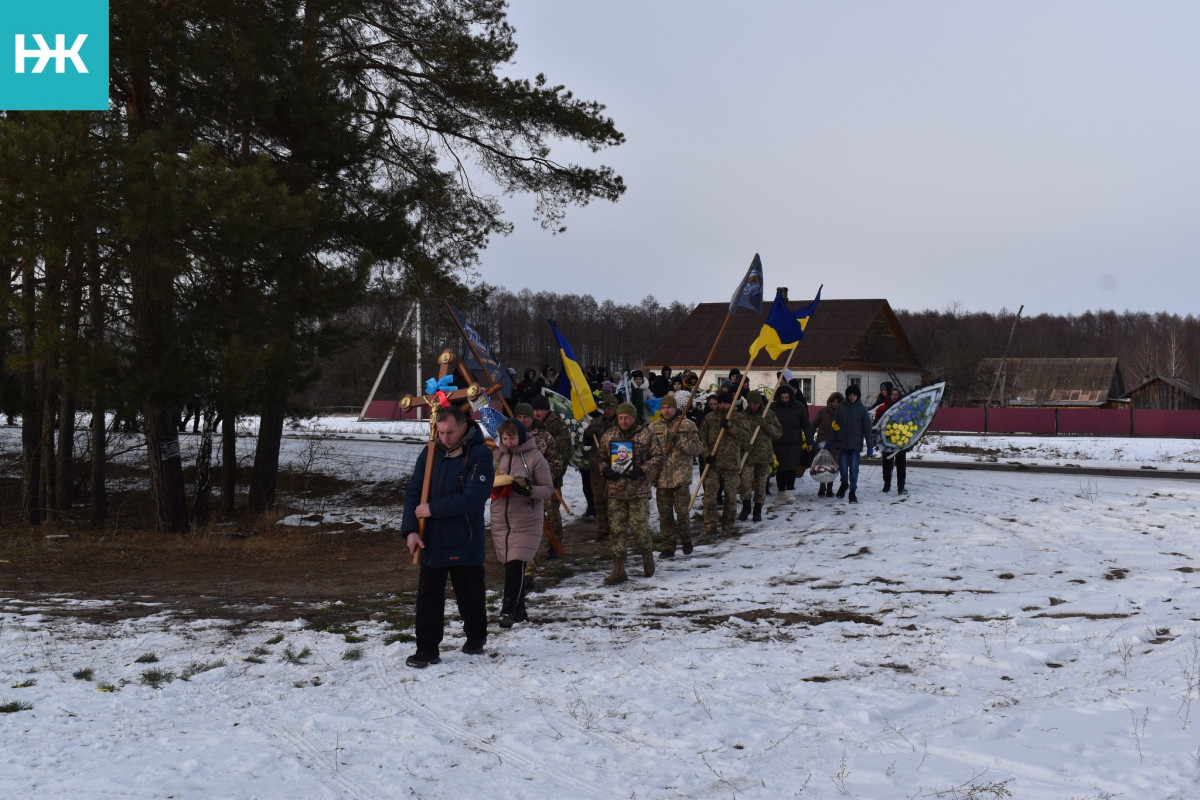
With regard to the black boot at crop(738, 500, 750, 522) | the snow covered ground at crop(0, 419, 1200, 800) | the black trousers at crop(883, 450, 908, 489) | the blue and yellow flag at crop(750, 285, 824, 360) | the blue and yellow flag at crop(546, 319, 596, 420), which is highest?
the blue and yellow flag at crop(750, 285, 824, 360)

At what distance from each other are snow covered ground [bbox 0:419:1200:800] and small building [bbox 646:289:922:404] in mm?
36224

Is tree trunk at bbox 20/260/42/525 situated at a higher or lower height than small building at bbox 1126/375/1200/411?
lower

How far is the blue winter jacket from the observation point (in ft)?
21.9

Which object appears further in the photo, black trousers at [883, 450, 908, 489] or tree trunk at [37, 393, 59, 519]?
tree trunk at [37, 393, 59, 519]

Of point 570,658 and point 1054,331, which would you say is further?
point 1054,331

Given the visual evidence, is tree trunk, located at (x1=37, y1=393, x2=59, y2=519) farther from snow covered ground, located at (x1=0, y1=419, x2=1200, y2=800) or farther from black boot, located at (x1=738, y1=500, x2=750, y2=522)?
black boot, located at (x1=738, y1=500, x2=750, y2=522)

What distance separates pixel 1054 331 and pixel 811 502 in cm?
11957

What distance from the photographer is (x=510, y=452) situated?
318 inches

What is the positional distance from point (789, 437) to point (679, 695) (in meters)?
9.31

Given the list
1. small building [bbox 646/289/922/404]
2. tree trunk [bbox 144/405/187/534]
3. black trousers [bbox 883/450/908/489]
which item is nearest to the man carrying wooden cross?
tree trunk [bbox 144/405/187/534]

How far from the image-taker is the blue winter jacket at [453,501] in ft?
21.9

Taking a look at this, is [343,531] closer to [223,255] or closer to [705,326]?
[223,255]

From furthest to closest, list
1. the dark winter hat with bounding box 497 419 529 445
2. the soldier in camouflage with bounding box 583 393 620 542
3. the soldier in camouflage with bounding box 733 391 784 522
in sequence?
the soldier in camouflage with bounding box 733 391 784 522
the soldier in camouflage with bounding box 583 393 620 542
the dark winter hat with bounding box 497 419 529 445

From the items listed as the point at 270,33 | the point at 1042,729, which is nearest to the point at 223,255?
the point at 270,33
